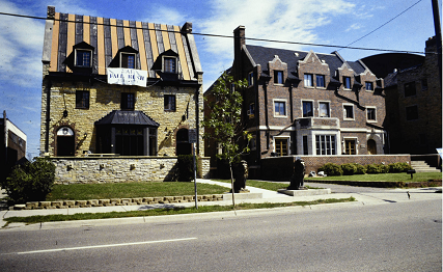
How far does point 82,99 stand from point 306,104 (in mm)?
21175

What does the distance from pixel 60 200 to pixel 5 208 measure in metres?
1.81

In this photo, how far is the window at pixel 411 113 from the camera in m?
37.5

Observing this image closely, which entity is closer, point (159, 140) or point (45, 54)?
point (45, 54)

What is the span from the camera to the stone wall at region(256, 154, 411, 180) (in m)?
24.8

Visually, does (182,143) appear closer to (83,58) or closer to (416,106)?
(83,58)

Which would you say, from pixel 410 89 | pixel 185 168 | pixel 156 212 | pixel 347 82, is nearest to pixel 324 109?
pixel 347 82

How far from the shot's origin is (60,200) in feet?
40.1

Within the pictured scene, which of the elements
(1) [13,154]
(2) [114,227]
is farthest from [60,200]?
(1) [13,154]

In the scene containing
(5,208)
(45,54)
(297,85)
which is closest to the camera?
(5,208)

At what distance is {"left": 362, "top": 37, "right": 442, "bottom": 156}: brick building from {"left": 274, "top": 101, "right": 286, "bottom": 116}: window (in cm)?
1357

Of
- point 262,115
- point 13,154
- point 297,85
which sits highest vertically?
point 297,85

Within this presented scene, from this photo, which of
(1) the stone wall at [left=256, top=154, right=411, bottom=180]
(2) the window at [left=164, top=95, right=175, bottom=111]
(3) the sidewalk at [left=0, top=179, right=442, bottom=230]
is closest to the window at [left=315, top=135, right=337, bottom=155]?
(1) the stone wall at [left=256, top=154, right=411, bottom=180]

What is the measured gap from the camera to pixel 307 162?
83.6ft

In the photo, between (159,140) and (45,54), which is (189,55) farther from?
(45,54)
